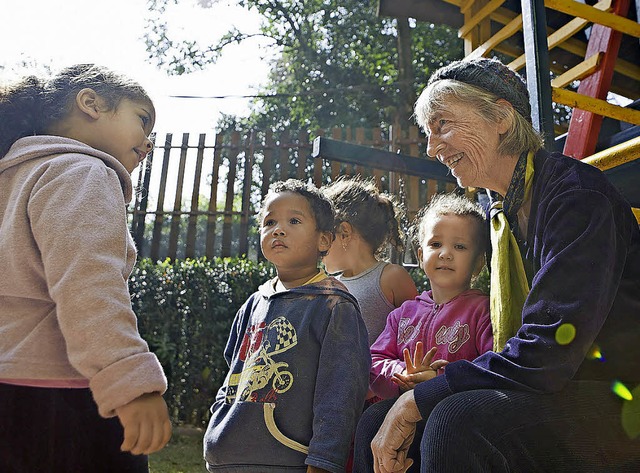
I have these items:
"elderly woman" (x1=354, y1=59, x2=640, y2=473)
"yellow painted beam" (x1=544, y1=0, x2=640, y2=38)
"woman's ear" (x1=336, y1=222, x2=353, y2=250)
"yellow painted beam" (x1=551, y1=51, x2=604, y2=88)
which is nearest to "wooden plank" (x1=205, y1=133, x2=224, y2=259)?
"yellow painted beam" (x1=551, y1=51, x2=604, y2=88)

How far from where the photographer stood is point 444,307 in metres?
2.08

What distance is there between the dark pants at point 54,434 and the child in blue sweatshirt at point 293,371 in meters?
0.57

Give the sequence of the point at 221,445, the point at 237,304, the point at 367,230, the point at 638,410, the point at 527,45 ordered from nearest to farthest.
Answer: the point at 638,410 < the point at 221,445 < the point at 527,45 < the point at 367,230 < the point at 237,304

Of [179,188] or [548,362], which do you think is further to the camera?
[179,188]

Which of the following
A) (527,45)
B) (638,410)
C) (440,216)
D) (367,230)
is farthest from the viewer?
(367,230)

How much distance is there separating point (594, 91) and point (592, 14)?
1.63 feet

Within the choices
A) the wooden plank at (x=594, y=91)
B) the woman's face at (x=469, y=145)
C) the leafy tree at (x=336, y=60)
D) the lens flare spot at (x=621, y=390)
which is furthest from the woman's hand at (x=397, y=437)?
the leafy tree at (x=336, y=60)

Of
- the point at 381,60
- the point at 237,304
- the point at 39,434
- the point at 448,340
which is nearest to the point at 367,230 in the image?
the point at 448,340

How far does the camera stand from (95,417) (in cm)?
139

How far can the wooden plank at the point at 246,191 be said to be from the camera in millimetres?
8312

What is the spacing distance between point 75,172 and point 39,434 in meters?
Result: 0.56

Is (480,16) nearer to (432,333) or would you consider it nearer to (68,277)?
(432,333)

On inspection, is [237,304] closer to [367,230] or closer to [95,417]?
[367,230]

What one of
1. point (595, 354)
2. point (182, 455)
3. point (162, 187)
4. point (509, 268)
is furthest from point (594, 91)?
point (162, 187)
